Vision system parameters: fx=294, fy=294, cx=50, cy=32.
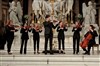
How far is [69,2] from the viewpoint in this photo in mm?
21453

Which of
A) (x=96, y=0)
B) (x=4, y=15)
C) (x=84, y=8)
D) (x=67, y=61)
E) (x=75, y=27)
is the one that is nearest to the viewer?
(x=67, y=61)

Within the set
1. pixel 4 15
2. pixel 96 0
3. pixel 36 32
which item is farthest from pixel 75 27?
pixel 96 0

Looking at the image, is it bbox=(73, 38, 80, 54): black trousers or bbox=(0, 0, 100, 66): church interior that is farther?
bbox=(73, 38, 80, 54): black trousers

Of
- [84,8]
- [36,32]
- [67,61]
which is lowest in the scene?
[67,61]

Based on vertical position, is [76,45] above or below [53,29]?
below

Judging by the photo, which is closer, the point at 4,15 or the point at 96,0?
the point at 4,15

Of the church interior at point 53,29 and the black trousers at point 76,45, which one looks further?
the black trousers at point 76,45

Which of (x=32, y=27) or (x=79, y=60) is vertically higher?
(x=32, y=27)

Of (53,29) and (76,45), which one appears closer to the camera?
(76,45)

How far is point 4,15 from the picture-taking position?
3128 cm

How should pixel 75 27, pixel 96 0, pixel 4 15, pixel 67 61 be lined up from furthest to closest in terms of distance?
pixel 96 0 < pixel 4 15 < pixel 75 27 < pixel 67 61

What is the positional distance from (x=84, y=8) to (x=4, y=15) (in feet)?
41.1

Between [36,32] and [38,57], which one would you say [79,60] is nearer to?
[38,57]

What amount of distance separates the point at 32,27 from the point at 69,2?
7612mm
